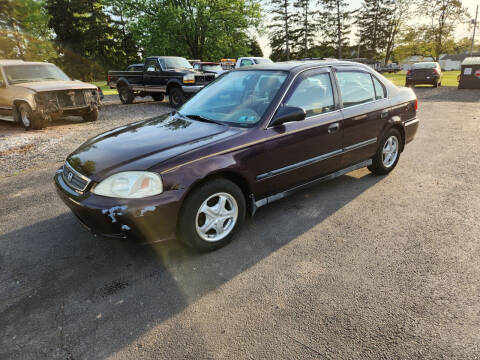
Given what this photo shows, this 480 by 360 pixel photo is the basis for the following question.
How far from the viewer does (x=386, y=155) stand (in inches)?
185

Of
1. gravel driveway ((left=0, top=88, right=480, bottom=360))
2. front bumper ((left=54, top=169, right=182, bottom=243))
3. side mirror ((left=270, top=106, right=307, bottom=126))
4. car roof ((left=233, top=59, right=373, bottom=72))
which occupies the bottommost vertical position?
gravel driveway ((left=0, top=88, right=480, bottom=360))

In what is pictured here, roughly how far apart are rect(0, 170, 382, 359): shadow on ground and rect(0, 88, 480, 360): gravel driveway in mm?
10

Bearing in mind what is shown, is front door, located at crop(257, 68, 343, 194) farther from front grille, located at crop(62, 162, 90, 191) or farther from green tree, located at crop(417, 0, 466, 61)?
green tree, located at crop(417, 0, 466, 61)

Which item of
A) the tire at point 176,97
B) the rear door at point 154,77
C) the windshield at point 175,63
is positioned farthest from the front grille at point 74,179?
the windshield at point 175,63

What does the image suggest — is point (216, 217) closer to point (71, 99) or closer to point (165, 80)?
point (71, 99)

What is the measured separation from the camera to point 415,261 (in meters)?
2.79

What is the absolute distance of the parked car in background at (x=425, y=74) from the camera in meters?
18.3

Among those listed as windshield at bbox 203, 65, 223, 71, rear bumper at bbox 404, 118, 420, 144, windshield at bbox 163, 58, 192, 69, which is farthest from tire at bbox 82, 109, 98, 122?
rear bumper at bbox 404, 118, 420, 144

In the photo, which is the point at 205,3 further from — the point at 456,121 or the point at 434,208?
the point at 434,208

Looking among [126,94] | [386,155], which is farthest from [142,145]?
[126,94]

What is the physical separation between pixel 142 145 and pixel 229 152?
2.65 feet

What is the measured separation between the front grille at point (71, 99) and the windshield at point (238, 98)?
6378 millimetres

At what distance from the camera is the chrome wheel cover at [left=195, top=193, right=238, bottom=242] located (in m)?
2.87

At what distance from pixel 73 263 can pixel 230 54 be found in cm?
3180
